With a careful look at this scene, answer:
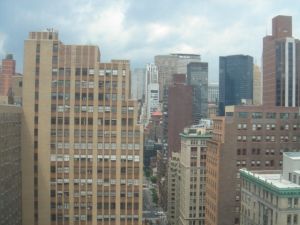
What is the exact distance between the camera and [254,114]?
349 ft

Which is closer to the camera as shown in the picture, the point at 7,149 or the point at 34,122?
the point at 7,149

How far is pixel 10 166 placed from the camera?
2852 inches

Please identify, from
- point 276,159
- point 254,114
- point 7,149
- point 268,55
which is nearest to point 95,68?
point 7,149

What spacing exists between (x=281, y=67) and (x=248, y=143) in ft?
312

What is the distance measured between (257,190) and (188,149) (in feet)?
205

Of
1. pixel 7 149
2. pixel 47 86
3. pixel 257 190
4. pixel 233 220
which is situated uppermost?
pixel 47 86

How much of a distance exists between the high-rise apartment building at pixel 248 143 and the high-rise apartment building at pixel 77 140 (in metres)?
34.0

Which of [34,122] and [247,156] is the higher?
[34,122]

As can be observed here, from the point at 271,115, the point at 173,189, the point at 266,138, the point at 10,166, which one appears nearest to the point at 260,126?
the point at 266,138

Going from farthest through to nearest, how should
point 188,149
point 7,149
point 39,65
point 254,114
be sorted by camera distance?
1. point 188,149
2. point 254,114
3. point 39,65
4. point 7,149

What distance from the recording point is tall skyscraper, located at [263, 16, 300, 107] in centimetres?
19138

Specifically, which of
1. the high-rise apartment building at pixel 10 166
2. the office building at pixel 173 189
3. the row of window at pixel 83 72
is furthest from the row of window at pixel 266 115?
the office building at pixel 173 189

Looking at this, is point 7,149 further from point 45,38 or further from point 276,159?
point 276,159

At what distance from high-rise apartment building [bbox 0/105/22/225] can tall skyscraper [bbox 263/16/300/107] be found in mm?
132477
